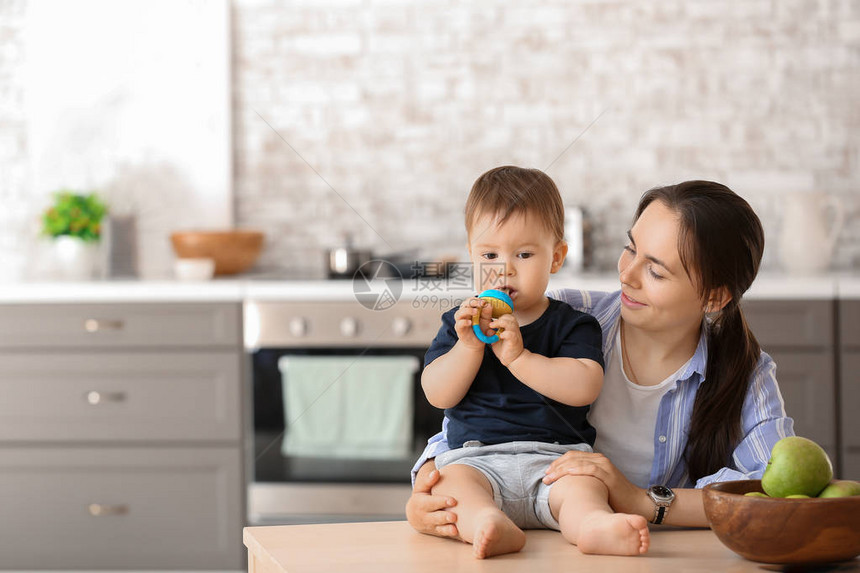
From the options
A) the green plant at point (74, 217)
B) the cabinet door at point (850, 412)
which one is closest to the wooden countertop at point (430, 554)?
the cabinet door at point (850, 412)

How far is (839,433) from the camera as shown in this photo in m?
2.98

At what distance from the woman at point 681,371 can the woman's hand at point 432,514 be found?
0.03m

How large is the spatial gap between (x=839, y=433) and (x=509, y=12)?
1.97 m

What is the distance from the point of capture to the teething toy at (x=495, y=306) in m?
1.25

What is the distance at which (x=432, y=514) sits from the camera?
111 cm

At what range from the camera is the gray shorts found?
3.93 ft

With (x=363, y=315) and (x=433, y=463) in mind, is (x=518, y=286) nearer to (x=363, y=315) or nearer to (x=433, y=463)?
(x=433, y=463)

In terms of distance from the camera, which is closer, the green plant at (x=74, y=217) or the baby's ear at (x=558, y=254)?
the baby's ear at (x=558, y=254)

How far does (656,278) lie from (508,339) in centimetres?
25

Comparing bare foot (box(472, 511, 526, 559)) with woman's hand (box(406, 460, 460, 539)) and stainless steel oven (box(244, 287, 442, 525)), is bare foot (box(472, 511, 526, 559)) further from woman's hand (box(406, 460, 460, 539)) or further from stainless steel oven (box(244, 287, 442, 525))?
stainless steel oven (box(244, 287, 442, 525))

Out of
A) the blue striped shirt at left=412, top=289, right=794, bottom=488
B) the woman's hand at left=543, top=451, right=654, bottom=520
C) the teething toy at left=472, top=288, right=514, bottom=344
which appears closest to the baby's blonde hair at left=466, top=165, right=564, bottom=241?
the teething toy at left=472, top=288, right=514, bottom=344

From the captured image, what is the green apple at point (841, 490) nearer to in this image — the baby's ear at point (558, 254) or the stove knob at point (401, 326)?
the baby's ear at point (558, 254)

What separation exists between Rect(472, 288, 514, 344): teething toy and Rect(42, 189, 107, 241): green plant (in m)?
2.62

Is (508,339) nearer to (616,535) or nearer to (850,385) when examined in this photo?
(616,535)
